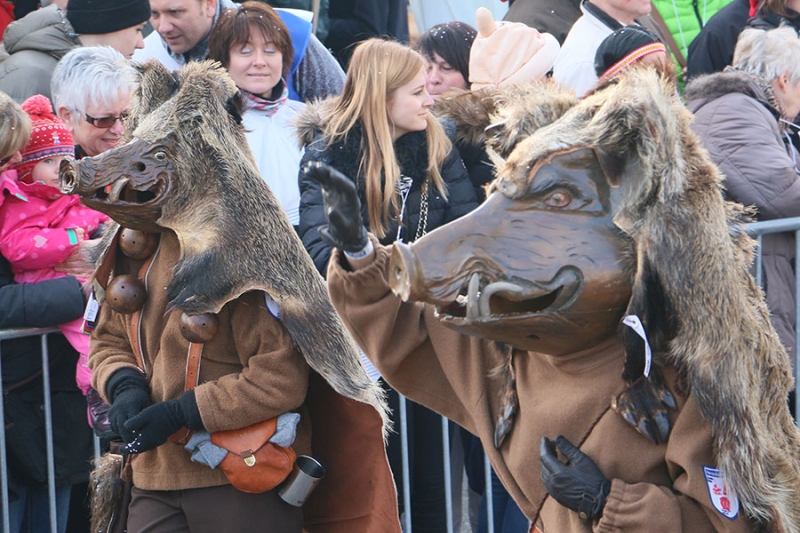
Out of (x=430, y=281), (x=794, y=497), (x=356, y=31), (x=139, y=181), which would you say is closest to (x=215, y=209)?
(x=139, y=181)

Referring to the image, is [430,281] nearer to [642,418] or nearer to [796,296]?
[642,418]

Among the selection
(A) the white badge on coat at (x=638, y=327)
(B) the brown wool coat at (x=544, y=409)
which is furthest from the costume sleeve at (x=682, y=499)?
(A) the white badge on coat at (x=638, y=327)

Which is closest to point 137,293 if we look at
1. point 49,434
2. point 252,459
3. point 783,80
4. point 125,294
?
point 125,294

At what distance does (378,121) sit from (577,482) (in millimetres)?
2185

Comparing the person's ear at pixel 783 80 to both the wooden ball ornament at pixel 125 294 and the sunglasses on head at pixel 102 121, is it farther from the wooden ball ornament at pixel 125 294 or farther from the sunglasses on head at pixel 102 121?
the wooden ball ornament at pixel 125 294

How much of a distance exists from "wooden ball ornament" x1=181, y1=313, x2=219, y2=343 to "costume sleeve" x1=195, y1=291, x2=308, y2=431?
133 millimetres

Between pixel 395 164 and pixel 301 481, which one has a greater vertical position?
pixel 395 164

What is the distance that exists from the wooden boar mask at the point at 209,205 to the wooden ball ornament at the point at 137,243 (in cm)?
10

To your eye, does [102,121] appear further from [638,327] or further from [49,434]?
[638,327]

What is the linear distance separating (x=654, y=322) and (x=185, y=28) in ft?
11.3

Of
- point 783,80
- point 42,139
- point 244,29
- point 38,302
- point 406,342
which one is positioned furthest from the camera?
point 783,80

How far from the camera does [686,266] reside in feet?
7.44

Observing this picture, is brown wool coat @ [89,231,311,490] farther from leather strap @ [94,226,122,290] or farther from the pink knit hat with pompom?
the pink knit hat with pompom

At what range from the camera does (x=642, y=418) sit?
240cm
